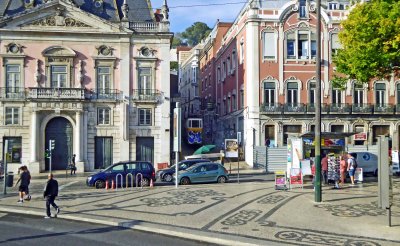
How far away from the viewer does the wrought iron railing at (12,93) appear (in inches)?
1574

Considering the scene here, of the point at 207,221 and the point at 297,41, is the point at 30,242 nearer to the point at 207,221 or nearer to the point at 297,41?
the point at 207,221

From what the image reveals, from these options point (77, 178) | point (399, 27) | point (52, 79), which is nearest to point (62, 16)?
point (52, 79)

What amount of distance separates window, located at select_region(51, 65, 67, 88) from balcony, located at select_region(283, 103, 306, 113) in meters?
19.8

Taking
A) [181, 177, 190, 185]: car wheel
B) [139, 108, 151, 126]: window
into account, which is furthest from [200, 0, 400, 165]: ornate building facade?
[181, 177, 190, 185]: car wheel

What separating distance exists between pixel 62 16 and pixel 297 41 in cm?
2136

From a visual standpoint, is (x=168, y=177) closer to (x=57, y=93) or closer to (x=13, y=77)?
(x=57, y=93)

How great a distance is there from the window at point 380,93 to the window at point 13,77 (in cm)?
3226

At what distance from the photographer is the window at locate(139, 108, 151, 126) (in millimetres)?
42125

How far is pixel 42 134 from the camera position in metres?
40.3

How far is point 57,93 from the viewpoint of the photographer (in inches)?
1582

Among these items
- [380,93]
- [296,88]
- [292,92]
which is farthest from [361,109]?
[292,92]

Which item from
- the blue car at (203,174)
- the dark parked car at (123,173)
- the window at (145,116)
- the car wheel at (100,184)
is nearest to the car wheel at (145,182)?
the dark parked car at (123,173)

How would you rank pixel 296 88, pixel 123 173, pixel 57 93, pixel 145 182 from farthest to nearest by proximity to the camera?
pixel 296 88 < pixel 57 93 < pixel 145 182 < pixel 123 173

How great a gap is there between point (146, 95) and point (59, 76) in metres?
7.83
